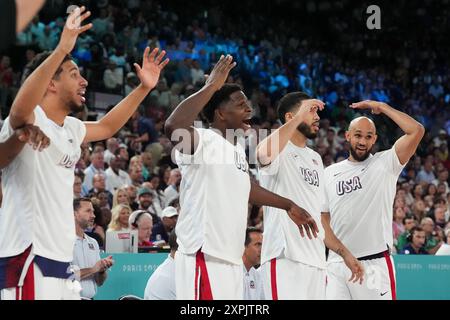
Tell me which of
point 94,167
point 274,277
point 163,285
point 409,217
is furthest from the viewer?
point 409,217

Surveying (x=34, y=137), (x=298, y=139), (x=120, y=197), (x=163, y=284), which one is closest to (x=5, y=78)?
(x=120, y=197)

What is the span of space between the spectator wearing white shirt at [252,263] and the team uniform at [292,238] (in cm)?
173

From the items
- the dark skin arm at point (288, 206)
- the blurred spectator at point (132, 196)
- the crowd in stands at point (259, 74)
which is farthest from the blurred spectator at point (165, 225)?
the dark skin arm at point (288, 206)

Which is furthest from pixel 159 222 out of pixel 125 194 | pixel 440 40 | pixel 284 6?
pixel 440 40

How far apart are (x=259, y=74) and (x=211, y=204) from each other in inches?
536

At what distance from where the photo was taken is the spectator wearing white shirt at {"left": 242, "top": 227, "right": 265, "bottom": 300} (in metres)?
7.91

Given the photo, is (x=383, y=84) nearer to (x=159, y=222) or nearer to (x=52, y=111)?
(x=159, y=222)

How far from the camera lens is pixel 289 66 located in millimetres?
19859

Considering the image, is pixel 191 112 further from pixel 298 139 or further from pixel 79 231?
pixel 79 231

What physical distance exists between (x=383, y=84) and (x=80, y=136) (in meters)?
16.9

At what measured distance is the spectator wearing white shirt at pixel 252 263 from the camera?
26.0 ft

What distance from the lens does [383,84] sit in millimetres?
21125

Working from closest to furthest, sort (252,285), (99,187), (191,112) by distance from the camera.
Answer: (191,112), (252,285), (99,187)

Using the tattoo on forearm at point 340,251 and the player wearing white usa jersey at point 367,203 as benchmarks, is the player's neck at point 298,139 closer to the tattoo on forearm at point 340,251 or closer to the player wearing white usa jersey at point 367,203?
the player wearing white usa jersey at point 367,203
